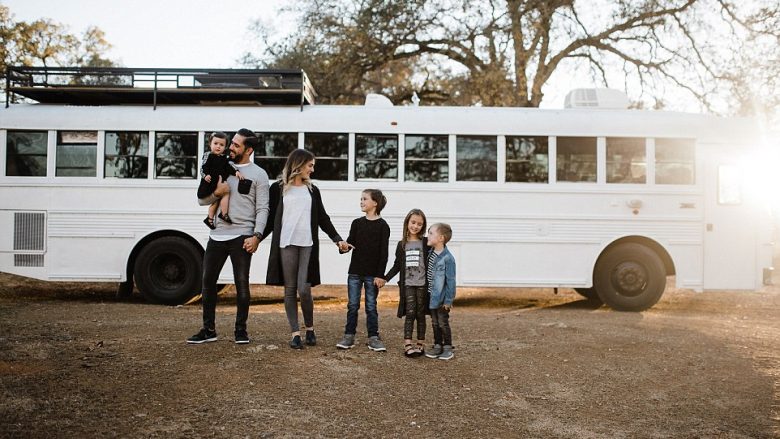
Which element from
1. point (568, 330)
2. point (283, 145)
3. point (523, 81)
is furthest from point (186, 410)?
point (523, 81)

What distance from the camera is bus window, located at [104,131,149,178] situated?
8688 mm

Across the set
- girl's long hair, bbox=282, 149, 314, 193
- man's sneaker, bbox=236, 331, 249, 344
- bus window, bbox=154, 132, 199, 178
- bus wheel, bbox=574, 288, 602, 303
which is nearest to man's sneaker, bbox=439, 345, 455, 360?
man's sneaker, bbox=236, 331, 249, 344

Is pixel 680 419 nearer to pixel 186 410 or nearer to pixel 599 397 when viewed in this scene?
pixel 599 397

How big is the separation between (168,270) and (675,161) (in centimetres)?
735

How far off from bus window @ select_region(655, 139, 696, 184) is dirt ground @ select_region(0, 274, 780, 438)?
2.25 m

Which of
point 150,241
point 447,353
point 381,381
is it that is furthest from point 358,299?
point 150,241

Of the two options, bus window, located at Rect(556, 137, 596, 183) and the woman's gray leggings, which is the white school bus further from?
the woman's gray leggings

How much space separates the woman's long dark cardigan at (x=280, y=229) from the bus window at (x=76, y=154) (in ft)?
14.5

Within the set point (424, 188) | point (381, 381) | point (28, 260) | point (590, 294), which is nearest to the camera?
point (381, 381)

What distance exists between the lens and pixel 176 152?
28.6 feet

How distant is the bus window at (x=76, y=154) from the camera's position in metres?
8.70

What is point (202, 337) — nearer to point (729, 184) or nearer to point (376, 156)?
point (376, 156)

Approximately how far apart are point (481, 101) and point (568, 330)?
34.9 feet

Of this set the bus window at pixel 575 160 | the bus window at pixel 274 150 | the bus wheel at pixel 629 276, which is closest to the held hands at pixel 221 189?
the bus window at pixel 274 150
